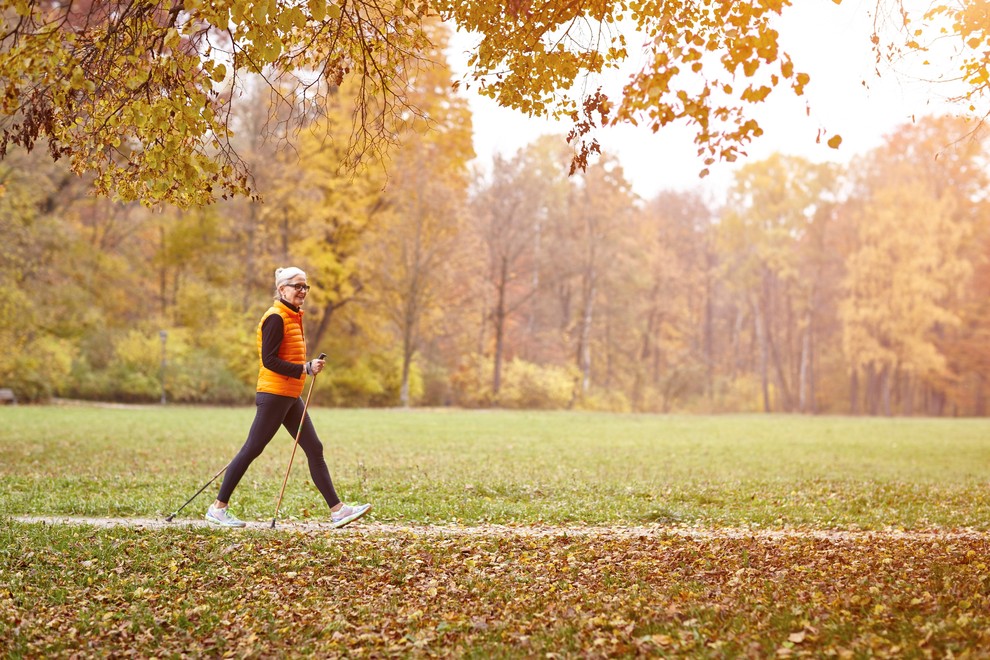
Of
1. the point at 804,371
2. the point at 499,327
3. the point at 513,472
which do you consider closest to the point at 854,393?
the point at 804,371

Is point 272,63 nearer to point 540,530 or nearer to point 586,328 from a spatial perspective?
point 540,530

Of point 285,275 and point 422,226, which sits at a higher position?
point 422,226

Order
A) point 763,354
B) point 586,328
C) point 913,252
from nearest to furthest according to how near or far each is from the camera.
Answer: point 913,252
point 586,328
point 763,354

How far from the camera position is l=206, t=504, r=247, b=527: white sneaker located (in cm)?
810

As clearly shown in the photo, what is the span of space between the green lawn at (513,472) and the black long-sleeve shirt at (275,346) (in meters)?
2.03

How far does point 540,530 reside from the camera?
8.43 metres

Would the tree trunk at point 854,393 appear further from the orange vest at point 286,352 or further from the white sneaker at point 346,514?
the orange vest at point 286,352

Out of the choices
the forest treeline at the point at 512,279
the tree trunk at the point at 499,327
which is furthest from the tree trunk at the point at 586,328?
the tree trunk at the point at 499,327

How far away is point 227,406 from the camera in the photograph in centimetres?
3081

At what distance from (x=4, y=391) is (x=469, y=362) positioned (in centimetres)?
1864

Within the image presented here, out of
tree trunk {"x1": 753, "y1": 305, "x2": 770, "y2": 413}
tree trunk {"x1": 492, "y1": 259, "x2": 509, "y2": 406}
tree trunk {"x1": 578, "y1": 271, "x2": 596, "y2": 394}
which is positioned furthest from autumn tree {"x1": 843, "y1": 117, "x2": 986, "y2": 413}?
tree trunk {"x1": 492, "y1": 259, "x2": 509, "y2": 406}

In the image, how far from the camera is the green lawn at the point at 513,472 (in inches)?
373

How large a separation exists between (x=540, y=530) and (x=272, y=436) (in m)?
2.70

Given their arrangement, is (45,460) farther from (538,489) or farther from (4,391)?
(4,391)
